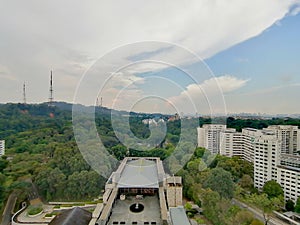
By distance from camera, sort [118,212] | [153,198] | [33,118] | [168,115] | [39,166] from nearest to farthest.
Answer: [118,212] → [153,198] → [168,115] → [39,166] → [33,118]

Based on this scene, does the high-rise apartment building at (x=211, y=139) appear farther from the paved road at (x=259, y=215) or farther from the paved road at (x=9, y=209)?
the paved road at (x=9, y=209)

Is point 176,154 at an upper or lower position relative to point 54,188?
upper

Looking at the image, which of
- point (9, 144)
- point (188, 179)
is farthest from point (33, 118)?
point (188, 179)

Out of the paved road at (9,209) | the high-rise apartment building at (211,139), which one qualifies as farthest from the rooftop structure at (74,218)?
the high-rise apartment building at (211,139)

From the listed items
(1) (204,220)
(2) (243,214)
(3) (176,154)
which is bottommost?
(1) (204,220)

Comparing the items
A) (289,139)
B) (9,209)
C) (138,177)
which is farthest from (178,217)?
(289,139)

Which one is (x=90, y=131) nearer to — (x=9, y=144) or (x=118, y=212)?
(x=118, y=212)

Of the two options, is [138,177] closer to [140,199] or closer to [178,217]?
[140,199]
